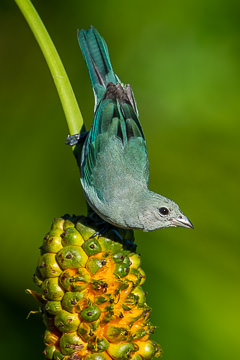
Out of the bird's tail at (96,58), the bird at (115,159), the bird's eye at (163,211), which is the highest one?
the bird's tail at (96,58)

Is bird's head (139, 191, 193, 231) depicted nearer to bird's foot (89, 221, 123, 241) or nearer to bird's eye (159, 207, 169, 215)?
bird's eye (159, 207, 169, 215)

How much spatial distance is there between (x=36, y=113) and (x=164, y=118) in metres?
0.73

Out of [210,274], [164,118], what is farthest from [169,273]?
[164,118]

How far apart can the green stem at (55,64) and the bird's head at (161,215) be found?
2.27 ft

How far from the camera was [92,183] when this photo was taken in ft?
11.2

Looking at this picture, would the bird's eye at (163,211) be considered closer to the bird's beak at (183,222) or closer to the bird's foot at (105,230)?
the bird's beak at (183,222)

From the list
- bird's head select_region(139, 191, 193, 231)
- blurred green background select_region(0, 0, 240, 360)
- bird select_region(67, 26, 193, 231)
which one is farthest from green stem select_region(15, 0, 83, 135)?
blurred green background select_region(0, 0, 240, 360)

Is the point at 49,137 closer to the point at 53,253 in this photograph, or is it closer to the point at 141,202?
the point at 141,202

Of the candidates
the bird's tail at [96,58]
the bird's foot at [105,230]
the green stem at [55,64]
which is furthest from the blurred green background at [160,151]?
the green stem at [55,64]

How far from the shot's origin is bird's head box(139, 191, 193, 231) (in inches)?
122

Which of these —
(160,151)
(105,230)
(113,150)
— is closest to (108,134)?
(113,150)

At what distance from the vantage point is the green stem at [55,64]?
2.58 meters

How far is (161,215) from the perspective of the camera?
3139mm

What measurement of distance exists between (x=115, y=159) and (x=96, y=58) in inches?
24.8
